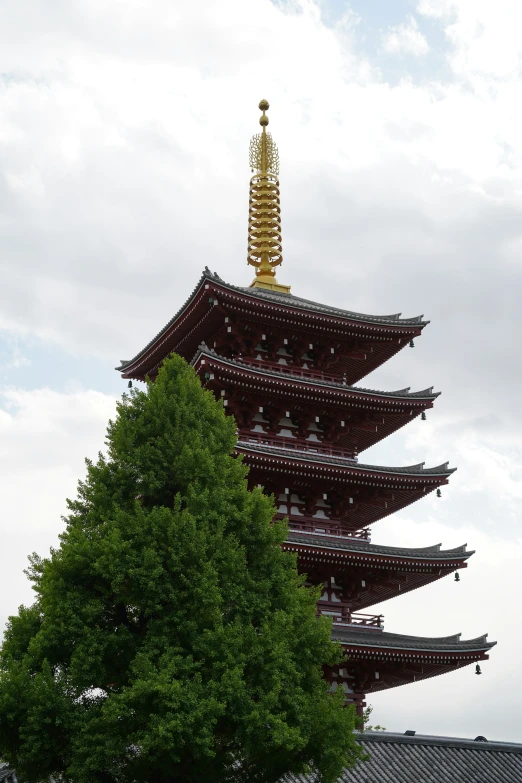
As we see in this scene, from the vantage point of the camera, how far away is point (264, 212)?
38.6 meters

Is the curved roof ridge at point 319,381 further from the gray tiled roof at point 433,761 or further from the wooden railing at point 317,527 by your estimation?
the gray tiled roof at point 433,761

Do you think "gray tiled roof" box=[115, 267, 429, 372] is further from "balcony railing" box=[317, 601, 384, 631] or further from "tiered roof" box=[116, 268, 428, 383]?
"balcony railing" box=[317, 601, 384, 631]

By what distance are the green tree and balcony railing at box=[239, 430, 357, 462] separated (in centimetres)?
998

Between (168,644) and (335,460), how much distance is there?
14.0m

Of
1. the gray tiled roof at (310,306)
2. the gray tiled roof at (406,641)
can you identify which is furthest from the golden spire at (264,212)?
the gray tiled roof at (406,641)

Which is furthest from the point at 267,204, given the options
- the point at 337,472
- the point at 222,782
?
the point at 222,782

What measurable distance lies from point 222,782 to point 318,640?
3.30m

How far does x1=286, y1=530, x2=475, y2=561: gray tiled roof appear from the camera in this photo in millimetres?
29031

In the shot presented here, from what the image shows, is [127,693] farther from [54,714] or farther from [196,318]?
[196,318]

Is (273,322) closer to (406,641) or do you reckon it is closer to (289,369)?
(289,369)

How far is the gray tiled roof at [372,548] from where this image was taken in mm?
29031

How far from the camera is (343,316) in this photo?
3291 centimetres

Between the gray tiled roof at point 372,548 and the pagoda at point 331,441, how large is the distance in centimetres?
5

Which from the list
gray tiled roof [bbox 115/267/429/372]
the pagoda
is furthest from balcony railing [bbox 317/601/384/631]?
gray tiled roof [bbox 115/267/429/372]
